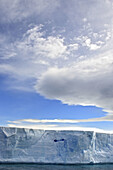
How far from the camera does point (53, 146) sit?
72.0ft

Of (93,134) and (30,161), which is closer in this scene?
(30,161)

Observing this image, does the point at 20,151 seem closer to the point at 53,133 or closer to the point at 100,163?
the point at 53,133

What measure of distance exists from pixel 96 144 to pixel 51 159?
583 centimetres

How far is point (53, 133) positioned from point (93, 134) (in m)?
4.78

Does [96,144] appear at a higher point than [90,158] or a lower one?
higher

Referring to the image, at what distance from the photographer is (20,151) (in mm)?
20734

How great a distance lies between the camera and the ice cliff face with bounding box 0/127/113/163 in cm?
2058

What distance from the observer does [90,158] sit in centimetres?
2203

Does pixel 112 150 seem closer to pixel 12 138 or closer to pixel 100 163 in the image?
pixel 100 163

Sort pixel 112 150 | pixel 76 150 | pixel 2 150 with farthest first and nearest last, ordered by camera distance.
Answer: pixel 112 150
pixel 76 150
pixel 2 150

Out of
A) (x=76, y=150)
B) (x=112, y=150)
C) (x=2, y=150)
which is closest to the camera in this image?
(x=2, y=150)

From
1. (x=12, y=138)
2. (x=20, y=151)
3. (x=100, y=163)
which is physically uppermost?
(x=12, y=138)

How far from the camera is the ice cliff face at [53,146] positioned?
67.5ft

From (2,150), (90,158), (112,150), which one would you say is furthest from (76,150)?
(2,150)
